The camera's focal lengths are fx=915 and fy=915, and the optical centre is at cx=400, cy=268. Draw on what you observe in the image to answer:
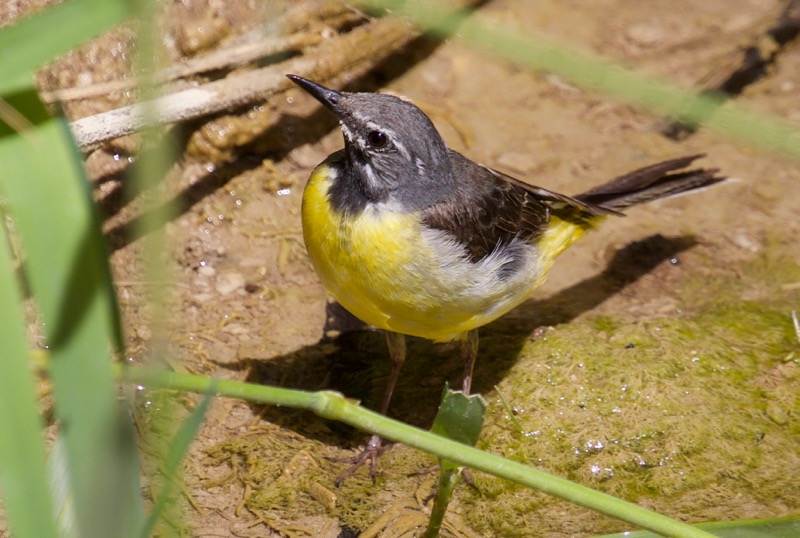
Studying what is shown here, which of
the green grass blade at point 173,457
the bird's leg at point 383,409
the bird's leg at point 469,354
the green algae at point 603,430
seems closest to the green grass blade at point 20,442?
the green grass blade at point 173,457

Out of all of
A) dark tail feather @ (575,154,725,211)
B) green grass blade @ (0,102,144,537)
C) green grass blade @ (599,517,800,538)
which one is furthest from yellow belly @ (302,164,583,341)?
green grass blade @ (0,102,144,537)

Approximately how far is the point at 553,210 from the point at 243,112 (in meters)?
2.36

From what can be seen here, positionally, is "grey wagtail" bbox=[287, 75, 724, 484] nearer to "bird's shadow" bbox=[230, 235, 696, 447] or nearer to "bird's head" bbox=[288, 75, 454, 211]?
"bird's head" bbox=[288, 75, 454, 211]

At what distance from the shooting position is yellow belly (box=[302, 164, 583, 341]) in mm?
4539

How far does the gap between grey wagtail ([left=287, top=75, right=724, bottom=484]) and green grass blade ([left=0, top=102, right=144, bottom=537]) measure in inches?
91.2

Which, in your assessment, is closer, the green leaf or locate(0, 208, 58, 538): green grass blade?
locate(0, 208, 58, 538): green grass blade

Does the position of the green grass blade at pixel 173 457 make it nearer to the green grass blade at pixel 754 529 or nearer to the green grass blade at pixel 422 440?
the green grass blade at pixel 422 440

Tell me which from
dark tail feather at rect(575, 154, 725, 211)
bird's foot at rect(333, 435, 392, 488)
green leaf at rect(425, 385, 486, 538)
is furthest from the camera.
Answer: dark tail feather at rect(575, 154, 725, 211)

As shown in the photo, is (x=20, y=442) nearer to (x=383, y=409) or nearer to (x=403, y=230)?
(x=403, y=230)

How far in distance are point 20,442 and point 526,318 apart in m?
4.33

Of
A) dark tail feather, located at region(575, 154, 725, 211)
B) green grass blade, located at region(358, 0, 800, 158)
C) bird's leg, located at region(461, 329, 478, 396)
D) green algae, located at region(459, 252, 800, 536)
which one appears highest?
green grass blade, located at region(358, 0, 800, 158)

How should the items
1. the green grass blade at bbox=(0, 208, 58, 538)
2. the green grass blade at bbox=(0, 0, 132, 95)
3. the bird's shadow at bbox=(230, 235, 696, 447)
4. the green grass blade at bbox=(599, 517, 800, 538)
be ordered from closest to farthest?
1. the green grass blade at bbox=(0, 208, 58, 538)
2. the green grass blade at bbox=(0, 0, 132, 95)
3. the green grass blade at bbox=(599, 517, 800, 538)
4. the bird's shadow at bbox=(230, 235, 696, 447)

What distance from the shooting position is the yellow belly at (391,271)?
454 cm

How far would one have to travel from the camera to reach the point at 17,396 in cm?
220
